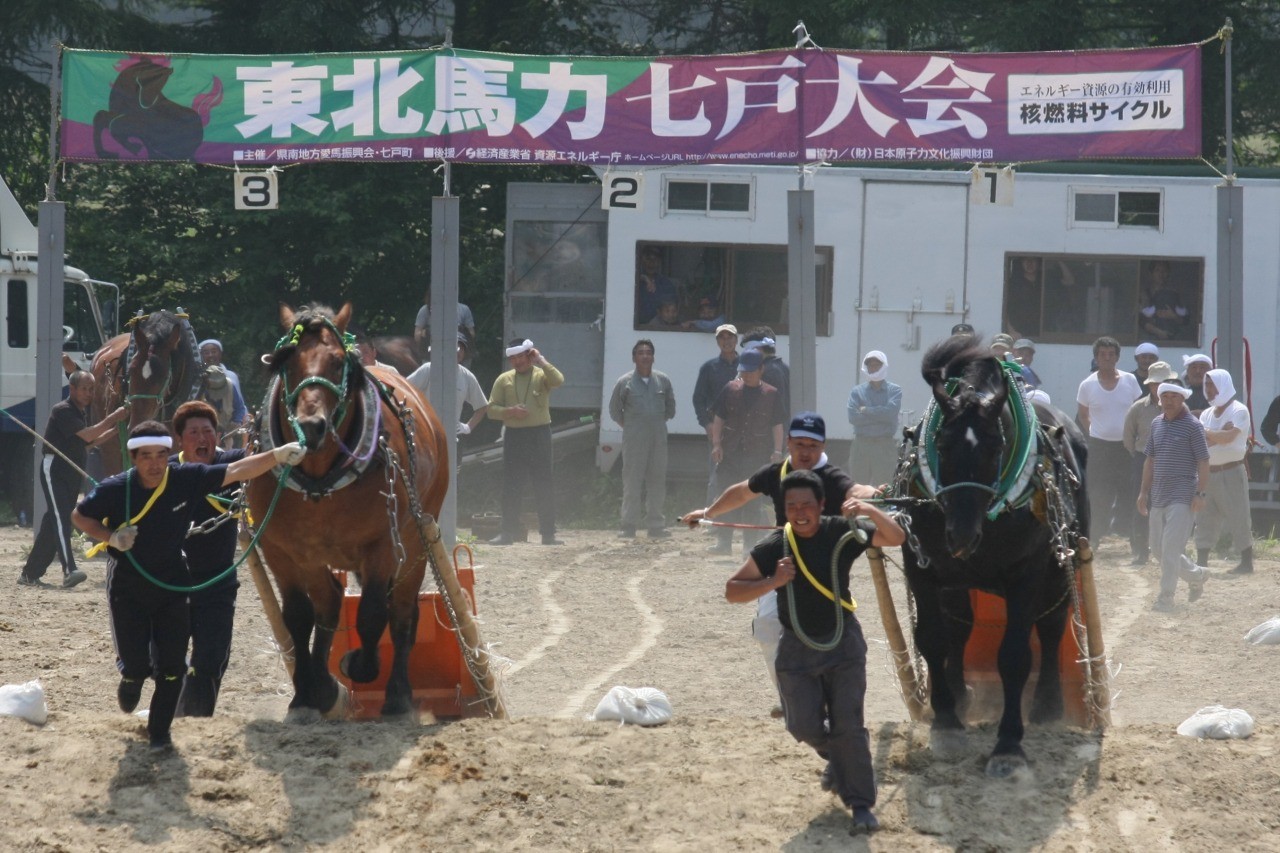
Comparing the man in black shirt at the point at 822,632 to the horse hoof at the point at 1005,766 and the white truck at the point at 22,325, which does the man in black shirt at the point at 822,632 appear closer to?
the horse hoof at the point at 1005,766

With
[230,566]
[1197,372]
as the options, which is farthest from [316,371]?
[1197,372]

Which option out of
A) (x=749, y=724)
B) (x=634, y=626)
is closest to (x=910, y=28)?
(x=634, y=626)

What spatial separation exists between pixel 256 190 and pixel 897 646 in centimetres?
747

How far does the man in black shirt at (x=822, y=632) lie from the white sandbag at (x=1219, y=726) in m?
1.99

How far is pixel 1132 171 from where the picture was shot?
17.7 meters

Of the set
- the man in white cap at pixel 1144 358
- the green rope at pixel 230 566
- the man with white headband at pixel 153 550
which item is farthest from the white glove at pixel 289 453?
the man in white cap at pixel 1144 358

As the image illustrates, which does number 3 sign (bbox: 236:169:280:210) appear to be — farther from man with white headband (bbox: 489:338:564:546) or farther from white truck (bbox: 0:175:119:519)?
white truck (bbox: 0:175:119:519)

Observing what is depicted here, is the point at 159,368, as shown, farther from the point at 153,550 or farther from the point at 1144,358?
the point at 1144,358

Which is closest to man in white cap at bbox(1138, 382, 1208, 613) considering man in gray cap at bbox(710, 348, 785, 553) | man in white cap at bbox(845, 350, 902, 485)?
man in white cap at bbox(845, 350, 902, 485)

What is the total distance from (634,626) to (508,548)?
390 centimetres

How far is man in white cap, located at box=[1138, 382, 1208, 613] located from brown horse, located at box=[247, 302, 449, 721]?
6.95 m

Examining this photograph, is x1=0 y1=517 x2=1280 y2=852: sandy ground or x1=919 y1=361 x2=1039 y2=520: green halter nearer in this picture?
x1=0 y1=517 x2=1280 y2=852: sandy ground

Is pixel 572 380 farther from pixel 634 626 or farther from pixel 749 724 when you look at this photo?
pixel 749 724

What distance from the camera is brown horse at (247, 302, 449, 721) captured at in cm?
712
